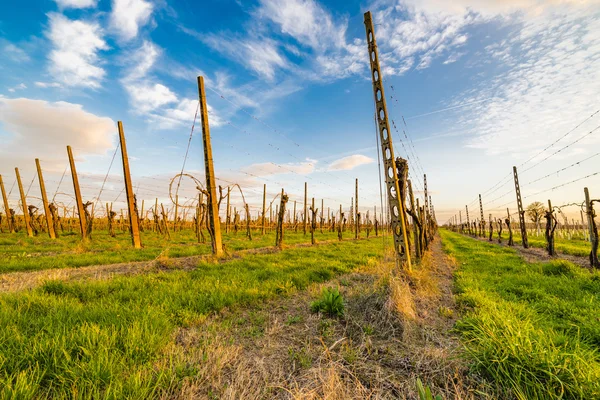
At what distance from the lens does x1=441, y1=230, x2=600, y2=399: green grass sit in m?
2.10

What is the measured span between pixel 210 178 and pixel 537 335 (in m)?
10.1

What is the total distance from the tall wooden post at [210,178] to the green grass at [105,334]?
432 cm

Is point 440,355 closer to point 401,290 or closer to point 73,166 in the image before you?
point 401,290

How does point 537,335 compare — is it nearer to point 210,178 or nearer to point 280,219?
point 210,178

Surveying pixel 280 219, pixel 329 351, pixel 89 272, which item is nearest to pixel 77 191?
pixel 89 272

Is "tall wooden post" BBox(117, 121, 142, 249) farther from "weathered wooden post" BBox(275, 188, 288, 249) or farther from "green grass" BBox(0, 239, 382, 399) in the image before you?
"green grass" BBox(0, 239, 382, 399)

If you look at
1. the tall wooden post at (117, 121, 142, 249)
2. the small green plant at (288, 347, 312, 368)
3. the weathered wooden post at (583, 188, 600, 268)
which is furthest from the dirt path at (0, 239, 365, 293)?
the weathered wooden post at (583, 188, 600, 268)

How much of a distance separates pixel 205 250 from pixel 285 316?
1016 cm

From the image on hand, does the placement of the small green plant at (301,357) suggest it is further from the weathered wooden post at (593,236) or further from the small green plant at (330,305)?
the weathered wooden post at (593,236)

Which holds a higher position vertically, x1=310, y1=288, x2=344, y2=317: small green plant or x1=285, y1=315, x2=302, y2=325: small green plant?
x1=310, y1=288, x2=344, y2=317: small green plant

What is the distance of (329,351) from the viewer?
307cm

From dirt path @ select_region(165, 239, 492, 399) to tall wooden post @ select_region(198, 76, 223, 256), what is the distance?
589 cm

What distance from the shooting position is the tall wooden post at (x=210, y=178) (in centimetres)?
1021

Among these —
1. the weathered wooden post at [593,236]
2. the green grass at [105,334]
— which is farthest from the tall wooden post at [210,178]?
the weathered wooden post at [593,236]
